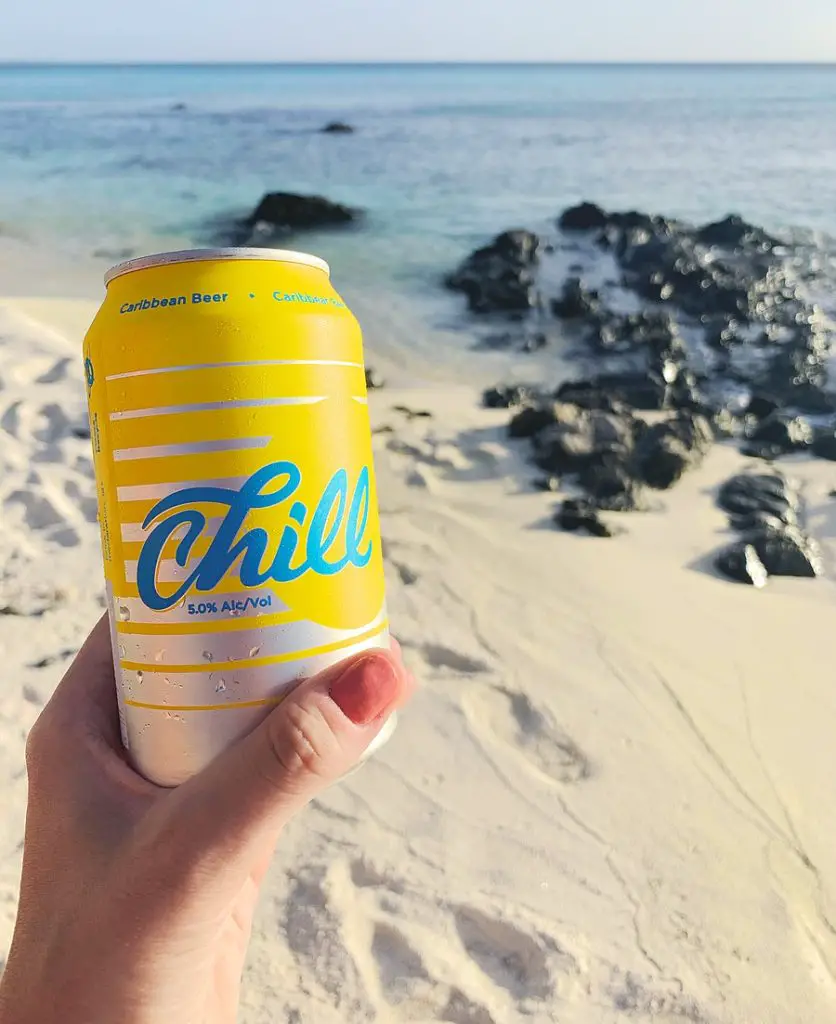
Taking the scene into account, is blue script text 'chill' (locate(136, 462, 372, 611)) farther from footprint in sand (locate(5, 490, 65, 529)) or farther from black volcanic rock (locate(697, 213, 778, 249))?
black volcanic rock (locate(697, 213, 778, 249))

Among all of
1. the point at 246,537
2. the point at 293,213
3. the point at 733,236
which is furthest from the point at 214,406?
the point at 293,213

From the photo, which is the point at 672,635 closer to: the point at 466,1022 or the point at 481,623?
the point at 481,623

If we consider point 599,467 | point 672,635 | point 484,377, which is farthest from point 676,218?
point 672,635

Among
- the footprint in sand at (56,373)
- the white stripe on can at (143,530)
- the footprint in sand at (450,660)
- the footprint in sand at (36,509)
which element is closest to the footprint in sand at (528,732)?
the footprint in sand at (450,660)

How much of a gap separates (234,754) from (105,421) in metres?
0.58

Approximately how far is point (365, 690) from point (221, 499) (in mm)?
367

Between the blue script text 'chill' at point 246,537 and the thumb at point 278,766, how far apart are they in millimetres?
188

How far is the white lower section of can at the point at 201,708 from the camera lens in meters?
1.34

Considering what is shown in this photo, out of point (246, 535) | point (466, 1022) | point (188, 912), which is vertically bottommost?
point (466, 1022)

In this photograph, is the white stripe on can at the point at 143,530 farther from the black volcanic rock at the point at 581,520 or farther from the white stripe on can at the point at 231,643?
the black volcanic rock at the point at 581,520

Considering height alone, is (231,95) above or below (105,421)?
above

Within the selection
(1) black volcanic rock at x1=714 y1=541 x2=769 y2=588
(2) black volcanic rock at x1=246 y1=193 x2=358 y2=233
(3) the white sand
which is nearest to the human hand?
(3) the white sand

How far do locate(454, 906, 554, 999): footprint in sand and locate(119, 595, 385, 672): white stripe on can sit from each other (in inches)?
47.0

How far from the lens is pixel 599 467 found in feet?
14.4
